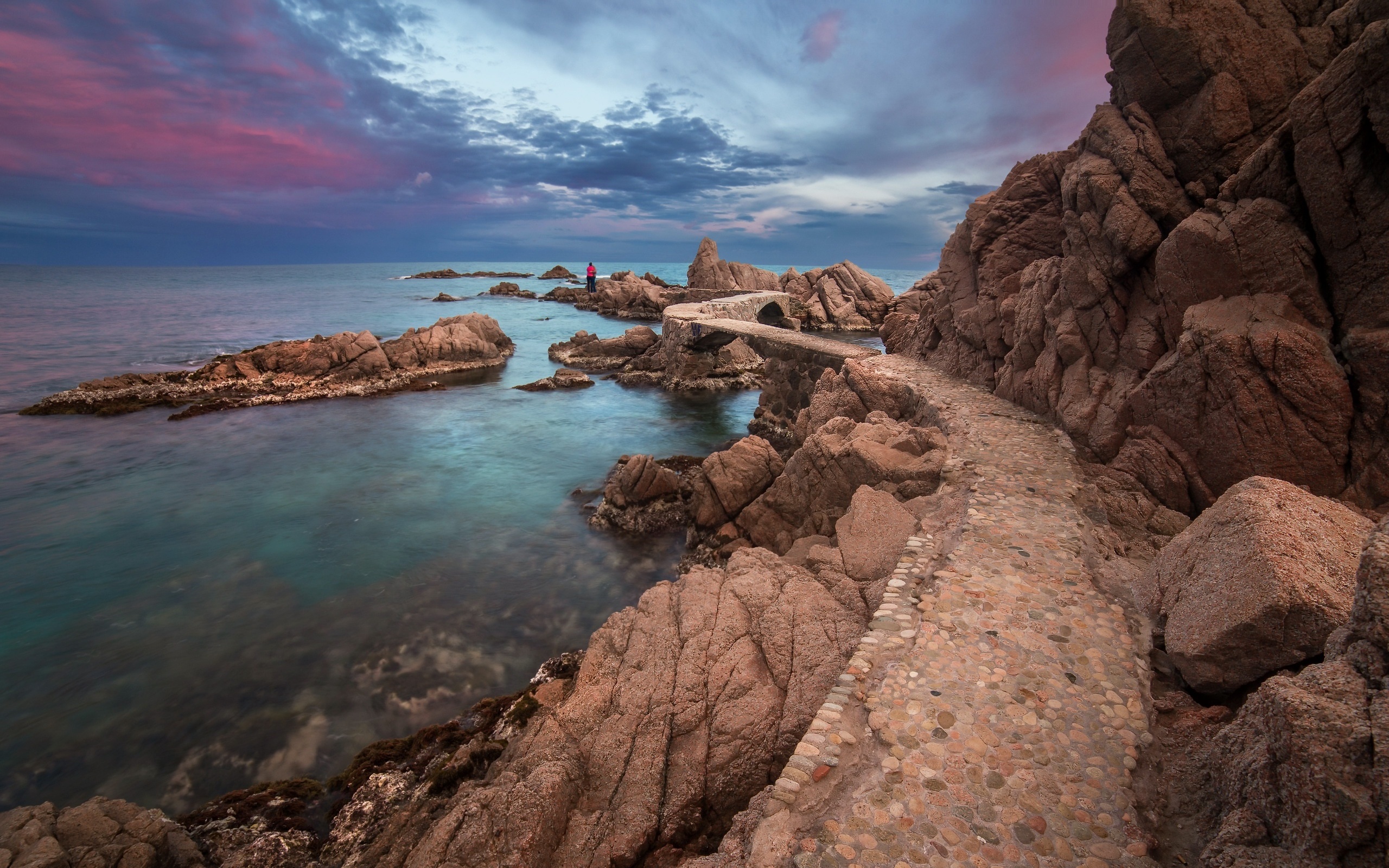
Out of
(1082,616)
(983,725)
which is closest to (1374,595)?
(983,725)

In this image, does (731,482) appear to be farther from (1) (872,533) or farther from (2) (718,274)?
(2) (718,274)

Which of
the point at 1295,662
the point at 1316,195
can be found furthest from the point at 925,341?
the point at 1295,662

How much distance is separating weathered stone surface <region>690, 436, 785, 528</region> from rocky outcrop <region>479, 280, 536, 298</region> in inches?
4182

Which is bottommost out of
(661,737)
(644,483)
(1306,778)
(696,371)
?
(644,483)

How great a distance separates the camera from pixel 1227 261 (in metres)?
10.8

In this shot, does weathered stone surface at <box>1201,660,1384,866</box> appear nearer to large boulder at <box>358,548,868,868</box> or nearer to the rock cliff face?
large boulder at <box>358,548,868,868</box>

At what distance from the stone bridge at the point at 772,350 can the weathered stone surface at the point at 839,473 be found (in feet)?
31.3

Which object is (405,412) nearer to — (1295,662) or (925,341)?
(925,341)

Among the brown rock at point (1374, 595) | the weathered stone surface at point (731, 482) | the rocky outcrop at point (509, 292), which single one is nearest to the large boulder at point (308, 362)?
the weathered stone surface at point (731, 482)

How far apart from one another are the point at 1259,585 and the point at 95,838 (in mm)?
14672

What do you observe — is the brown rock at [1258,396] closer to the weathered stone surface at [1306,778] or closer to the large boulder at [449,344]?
the weathered stone surface at [1306,778]

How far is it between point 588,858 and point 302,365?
4587 cm

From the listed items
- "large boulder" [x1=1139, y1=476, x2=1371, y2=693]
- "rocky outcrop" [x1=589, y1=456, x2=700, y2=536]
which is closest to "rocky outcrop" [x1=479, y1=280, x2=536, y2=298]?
"rocky outcrop" [x1=589, y1=456, x2=700, y2=536]

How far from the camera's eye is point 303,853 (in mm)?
9148
